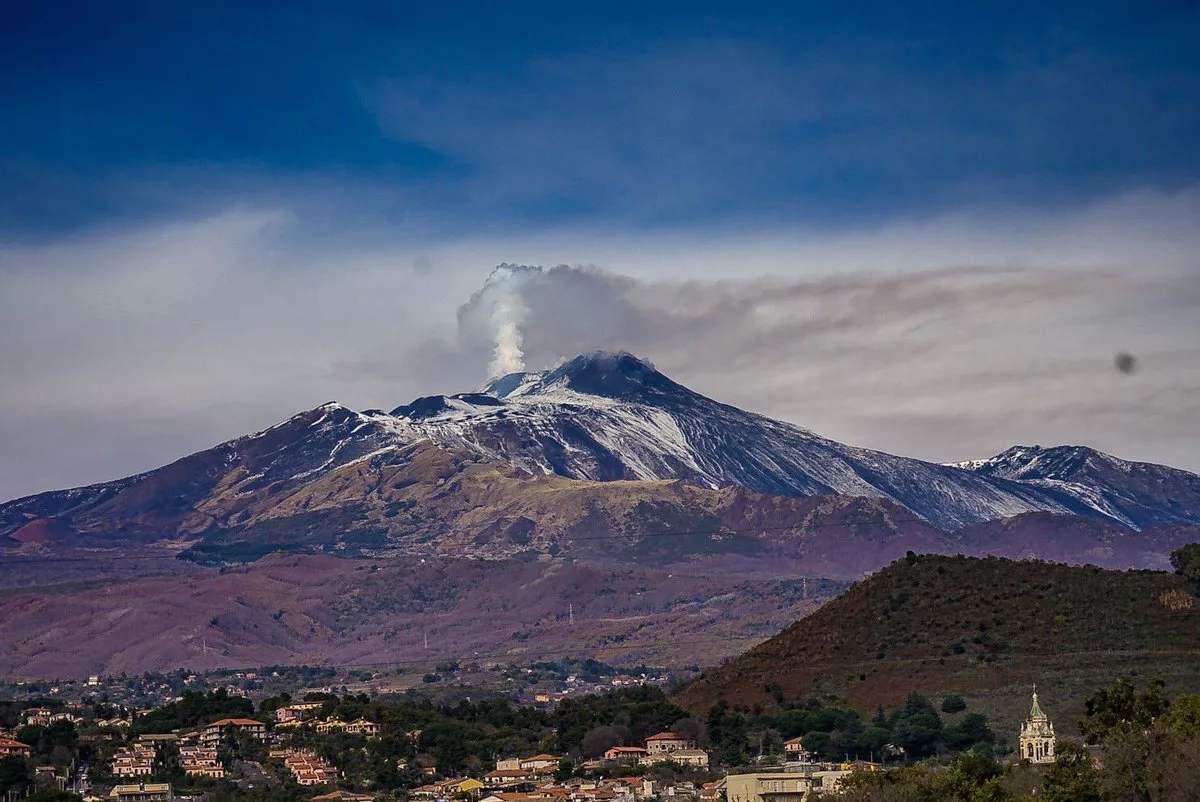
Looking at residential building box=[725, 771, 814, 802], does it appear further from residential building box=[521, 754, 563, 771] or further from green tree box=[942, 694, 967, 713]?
green tree box=[942, 694, 967, 713]

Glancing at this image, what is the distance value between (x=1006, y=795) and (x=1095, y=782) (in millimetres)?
3064

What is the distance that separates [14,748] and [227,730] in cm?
1532

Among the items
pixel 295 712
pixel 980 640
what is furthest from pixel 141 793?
pixel 980 640

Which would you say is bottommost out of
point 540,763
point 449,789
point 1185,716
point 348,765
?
point 449,789

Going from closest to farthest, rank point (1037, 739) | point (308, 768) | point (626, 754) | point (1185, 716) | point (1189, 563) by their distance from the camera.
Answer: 1. point (1185, 716)
2. point (1037, 739)
3. point (308, 768)
4. point (626, 754)
5. point (1189, 563)

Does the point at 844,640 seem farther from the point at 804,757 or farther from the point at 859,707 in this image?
the point at 804,757

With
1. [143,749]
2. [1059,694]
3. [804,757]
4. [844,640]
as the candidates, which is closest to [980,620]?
[844,640]

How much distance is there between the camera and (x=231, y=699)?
174 metres

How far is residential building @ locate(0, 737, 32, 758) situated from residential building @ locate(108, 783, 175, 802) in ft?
44.8

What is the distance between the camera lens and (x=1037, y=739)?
365 ft

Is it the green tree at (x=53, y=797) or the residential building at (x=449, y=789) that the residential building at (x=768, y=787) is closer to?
the residential building at (x=449, y=789)

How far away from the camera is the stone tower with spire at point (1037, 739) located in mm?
109562

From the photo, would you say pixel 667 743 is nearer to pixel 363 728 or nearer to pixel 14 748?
pixel 363 728

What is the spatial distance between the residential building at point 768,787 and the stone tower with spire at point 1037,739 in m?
12.9
